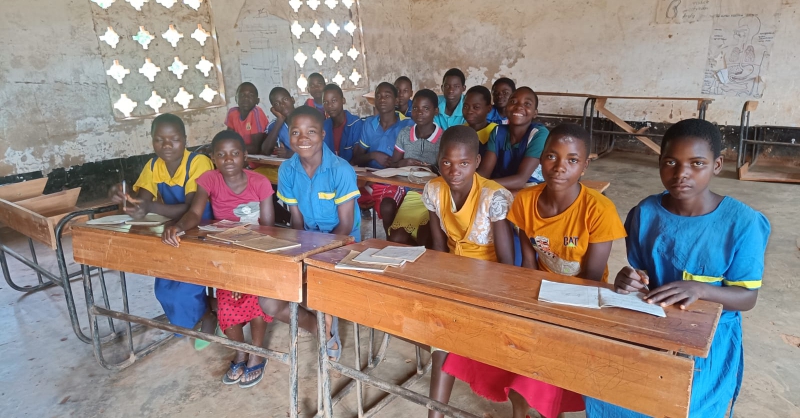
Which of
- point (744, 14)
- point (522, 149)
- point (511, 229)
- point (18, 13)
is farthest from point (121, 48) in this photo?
point (744, 14)

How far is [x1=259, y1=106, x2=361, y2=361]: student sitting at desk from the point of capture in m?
2.28

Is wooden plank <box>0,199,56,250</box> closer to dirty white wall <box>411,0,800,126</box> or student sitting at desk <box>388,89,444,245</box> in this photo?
student sitting at desk <box>388,89,444,245</box>

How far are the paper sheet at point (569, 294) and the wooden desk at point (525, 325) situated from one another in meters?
0.02

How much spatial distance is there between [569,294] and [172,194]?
6.72ft

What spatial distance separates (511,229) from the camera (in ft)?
6.51

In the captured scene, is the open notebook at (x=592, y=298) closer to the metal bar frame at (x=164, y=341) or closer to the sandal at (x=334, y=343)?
the metal bar frame at (x=164, y=341)

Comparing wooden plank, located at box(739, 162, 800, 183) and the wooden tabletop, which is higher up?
the wooden tabletop

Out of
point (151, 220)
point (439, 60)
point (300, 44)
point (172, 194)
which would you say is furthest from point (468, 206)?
point (439, 60)

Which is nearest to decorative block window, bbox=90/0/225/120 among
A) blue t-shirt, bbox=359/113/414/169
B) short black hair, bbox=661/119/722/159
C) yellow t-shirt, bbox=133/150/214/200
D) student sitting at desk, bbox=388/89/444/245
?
blue t-shirt, bbox=359/113/414/169

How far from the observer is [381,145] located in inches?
145

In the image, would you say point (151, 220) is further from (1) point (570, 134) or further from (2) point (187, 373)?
(1) point (570, 134)

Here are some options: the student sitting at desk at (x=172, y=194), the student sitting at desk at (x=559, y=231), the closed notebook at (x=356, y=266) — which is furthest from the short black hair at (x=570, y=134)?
the student sitting at desk at (x=172, y=194)

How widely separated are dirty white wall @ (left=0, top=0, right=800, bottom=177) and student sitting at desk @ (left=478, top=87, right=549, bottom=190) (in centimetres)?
412

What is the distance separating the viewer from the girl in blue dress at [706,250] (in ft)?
4.50
